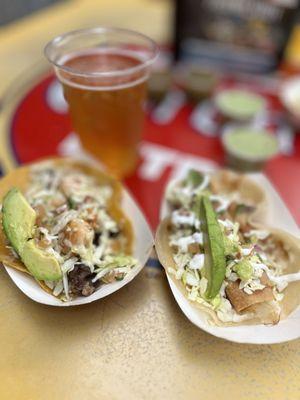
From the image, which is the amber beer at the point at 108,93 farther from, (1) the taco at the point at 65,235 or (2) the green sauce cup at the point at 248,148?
(2) the green sauce cup at the point at 248,148

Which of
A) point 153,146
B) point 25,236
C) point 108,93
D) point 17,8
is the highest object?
point 108,93

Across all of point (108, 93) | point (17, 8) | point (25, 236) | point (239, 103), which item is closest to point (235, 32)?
point (239, 103)

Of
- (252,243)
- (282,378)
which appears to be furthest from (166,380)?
(252,243)

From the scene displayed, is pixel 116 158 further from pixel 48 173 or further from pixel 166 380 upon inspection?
pixel 166 380

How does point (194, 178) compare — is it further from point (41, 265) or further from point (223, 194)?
point (41, 265)

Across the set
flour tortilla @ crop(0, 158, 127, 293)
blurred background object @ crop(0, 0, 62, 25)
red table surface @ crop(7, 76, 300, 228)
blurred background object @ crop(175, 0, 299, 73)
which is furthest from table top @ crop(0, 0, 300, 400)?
blurred background object @ crop(0, 0, 62, 25)

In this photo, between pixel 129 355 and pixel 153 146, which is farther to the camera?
pixel 153 146

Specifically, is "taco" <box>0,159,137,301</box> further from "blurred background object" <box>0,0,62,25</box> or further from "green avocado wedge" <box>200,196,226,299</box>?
"blurred background object" <box>0,0,62,25</box>
